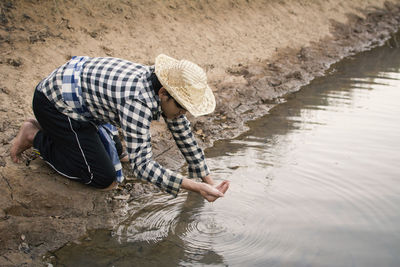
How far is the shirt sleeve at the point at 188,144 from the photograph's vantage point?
3145 millimetres

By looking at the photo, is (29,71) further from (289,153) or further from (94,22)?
(289,153)

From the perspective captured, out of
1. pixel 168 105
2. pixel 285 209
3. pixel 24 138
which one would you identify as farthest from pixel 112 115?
pixel 285 209

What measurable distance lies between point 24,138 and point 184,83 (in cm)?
156

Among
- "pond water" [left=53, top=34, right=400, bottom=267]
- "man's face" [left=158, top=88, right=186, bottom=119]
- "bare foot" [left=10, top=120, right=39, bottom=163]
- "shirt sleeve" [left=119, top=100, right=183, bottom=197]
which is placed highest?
"man's face" [left=158, top=88, right=186, bottom=119]

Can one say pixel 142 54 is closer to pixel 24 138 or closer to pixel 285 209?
pixel 24 138

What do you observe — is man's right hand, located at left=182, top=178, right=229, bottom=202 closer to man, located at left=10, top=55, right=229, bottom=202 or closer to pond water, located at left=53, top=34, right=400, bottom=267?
man, located at left=10, top=55, right=229, bottom=202

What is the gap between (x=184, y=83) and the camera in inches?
98.3

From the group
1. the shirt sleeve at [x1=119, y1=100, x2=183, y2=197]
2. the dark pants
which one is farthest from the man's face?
the dark pants

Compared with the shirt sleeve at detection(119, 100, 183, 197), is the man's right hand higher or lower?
lower

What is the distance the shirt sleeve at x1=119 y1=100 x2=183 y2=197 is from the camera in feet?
8.35

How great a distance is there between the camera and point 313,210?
339 cm

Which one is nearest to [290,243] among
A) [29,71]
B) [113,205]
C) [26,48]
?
[113,205]

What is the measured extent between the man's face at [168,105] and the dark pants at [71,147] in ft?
2.20

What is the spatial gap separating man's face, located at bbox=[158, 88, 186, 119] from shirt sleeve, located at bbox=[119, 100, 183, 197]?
135 millimetres
